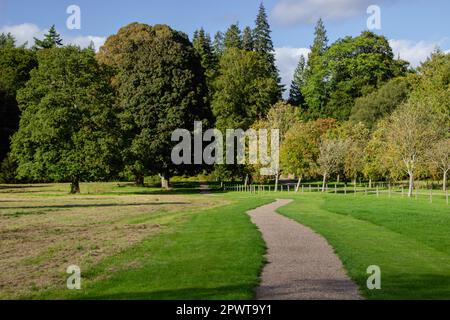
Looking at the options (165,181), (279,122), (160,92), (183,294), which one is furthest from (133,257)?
(279,122)

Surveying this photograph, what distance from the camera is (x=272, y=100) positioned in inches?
3115

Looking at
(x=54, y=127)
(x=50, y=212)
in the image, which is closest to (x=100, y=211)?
(x=50, y=212)

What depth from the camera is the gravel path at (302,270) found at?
1129 centimetres

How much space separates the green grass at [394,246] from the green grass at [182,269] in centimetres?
272

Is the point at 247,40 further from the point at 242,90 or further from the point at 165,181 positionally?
the point at 165,181

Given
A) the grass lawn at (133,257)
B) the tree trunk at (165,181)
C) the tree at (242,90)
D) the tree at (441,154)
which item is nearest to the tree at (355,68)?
the tree at (242,90)

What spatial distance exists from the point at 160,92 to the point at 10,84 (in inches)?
1067

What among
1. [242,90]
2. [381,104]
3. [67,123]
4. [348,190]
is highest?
[242,90]

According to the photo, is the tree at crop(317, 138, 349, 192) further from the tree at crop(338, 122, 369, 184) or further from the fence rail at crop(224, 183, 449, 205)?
the tree at crop(338, 122, 369, 184)

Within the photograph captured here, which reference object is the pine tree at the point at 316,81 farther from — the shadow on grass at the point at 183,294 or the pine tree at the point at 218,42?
the shadow on grass at the point at 183,294

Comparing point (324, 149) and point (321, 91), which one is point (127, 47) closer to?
point (324, 149)

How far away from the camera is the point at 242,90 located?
76062mm
